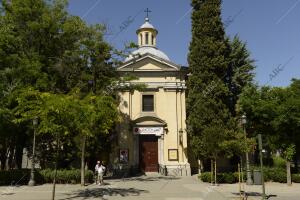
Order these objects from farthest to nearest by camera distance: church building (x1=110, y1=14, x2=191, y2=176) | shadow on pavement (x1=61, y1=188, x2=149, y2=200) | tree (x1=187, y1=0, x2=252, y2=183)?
church building (x1=110, y1=14, x2=191, y2=176)
tree (x1=187, y1=0, x2=252, y2=183)
shadow on pavement (x1=61, y1=188, x2=149, y2=200)

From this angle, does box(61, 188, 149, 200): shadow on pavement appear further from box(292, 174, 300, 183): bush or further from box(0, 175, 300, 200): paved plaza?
box(292, 174, 300, 183): bush

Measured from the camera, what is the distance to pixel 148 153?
30812 mm

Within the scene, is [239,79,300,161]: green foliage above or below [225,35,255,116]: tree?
below

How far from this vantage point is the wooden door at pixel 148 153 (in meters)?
30.7

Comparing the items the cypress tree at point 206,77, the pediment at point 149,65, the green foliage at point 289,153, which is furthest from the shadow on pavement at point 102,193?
the pediment at point 149,65

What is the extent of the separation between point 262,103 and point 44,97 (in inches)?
578

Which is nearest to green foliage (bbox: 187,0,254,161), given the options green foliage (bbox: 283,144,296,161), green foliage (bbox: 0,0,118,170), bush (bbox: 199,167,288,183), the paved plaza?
bush (bbox: 199,167,288,183)

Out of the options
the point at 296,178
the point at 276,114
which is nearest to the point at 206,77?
the point at 276,114

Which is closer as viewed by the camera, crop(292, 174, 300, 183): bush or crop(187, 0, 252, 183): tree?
crop(292, 174, 300, 183): bush

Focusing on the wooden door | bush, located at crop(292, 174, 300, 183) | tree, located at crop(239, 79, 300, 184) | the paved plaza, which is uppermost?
tree, located at crop(239, 79, 300, 184)

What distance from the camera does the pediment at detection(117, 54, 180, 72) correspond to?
31188 mm

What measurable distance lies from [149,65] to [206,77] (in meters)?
5.82

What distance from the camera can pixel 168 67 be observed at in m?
31.3

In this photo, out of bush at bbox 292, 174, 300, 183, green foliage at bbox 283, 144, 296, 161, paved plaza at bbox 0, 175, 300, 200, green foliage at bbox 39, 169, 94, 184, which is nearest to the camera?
paved plaza at bbox 0, 175, 300, 200
